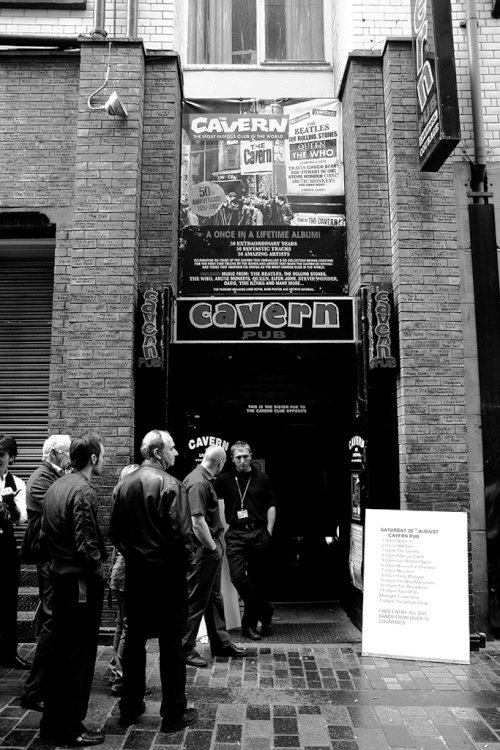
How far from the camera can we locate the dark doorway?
7.37 meters

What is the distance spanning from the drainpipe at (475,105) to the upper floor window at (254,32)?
82.8 inches

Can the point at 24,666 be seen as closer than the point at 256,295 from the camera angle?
Yes

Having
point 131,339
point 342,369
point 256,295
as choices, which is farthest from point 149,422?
point 342,369

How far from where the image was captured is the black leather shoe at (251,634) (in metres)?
6.00

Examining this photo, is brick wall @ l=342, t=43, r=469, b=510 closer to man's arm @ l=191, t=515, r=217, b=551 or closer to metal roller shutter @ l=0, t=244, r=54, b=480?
man's arm @ l=191, t=515, r=217, b=551

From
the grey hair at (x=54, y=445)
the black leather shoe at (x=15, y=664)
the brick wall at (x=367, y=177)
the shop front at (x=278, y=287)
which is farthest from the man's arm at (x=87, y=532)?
the brick wall at (x=367, y=177)

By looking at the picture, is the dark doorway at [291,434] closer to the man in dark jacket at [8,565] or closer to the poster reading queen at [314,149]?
the poster reading queen at [314,149]

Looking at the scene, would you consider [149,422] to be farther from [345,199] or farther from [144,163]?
[345,199]

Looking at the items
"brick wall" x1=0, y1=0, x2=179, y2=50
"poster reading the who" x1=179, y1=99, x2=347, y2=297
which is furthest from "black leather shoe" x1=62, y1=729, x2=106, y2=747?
"brick wall" x1=0, y1=0, x2=179, y2=50

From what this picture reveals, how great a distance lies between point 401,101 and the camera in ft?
22.3

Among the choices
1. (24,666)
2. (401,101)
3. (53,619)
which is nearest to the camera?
(53,619)

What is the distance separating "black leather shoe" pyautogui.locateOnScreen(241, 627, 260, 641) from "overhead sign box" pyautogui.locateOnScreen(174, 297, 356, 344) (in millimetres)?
2942

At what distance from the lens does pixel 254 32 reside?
28.5 ft

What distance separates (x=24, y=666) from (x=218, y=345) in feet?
11.8
